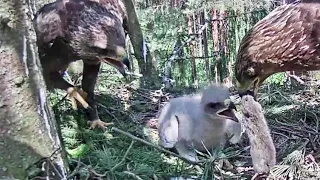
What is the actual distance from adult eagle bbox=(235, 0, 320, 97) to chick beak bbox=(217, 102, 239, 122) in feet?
0.49

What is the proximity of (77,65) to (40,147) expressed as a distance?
293cm

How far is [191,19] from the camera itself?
6551mm

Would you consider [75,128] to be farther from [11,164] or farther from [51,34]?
[11,164]

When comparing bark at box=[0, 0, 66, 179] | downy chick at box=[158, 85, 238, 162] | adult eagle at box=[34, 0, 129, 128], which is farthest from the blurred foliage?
bark at box=[0, 0, 66, 179]

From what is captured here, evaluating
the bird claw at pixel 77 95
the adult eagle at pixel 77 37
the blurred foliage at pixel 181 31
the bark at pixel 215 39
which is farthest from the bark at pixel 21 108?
the bark at pixel 215 39

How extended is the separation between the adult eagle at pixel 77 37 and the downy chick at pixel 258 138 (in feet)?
3.17

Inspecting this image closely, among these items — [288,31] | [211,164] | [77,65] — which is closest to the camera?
[211,164]

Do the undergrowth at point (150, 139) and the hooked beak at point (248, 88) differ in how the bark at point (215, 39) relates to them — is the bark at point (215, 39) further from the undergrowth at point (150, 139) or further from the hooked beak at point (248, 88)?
the hooked beak at point (248, 88)

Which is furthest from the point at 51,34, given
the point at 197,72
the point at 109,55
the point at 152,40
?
the point at 197,72

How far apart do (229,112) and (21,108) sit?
1.43 meters

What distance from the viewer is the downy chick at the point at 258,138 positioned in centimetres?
279

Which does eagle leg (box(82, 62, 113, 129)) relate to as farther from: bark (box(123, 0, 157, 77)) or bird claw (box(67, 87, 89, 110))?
bark (box(123, 0, 157, 77))

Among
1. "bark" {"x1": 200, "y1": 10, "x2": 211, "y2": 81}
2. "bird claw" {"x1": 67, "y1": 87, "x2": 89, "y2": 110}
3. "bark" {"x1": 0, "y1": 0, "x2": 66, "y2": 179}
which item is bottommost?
"bark" {"x1": 200, "y1": 10, "x2": 211, "y2": 81}

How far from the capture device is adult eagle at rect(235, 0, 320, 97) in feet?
9.93
